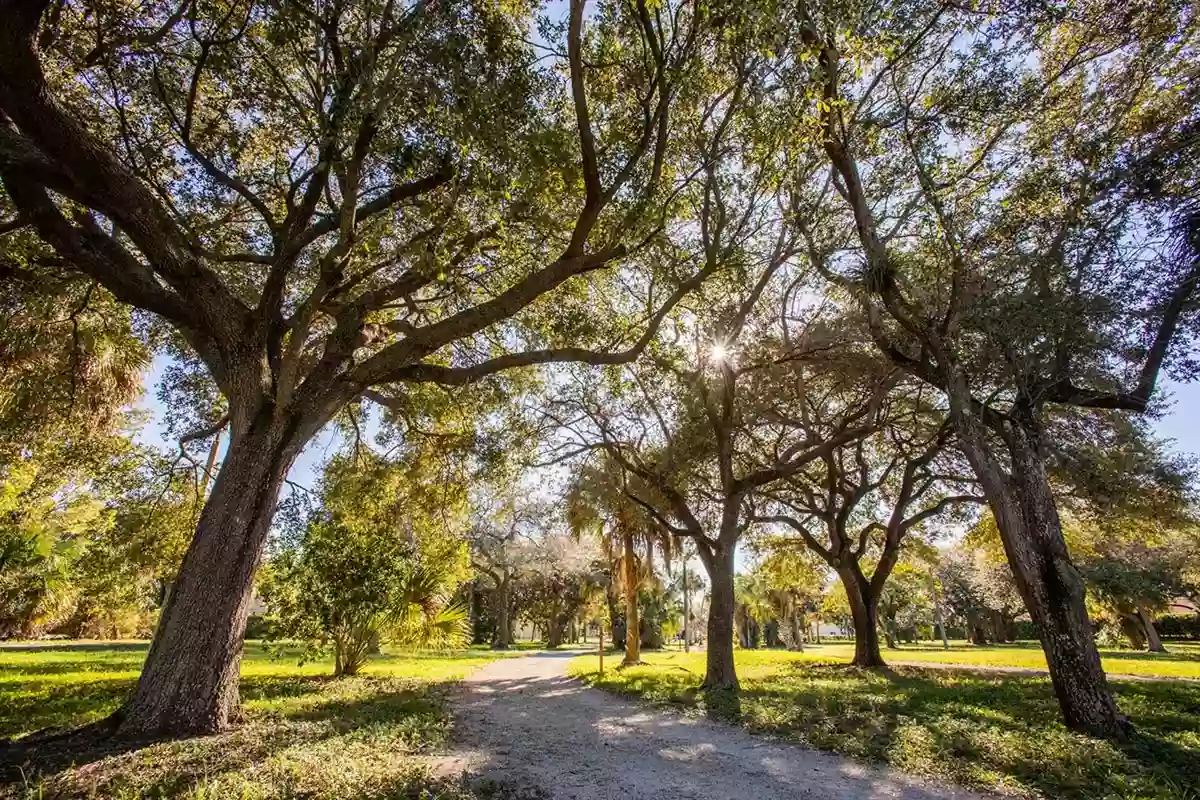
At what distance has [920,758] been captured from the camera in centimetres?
587

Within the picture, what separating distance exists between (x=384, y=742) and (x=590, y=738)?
9.03 ft

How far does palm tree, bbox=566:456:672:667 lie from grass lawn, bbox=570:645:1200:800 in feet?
17.7

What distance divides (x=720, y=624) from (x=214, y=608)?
10174 mm

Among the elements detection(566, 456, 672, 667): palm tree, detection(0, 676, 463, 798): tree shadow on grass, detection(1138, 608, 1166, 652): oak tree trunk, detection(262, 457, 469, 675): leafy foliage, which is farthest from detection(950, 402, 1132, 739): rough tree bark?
detection(1138, 608, 1166, 652): oak tree trunk

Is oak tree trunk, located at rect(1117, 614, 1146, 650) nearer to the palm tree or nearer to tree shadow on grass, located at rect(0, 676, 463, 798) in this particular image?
the palm tree

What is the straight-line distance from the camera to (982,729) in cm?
721

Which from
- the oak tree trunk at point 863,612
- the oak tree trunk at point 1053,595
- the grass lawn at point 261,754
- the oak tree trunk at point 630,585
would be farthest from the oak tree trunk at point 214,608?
the oak tree trunk at point 863,612

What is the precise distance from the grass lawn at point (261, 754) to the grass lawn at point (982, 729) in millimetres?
4828

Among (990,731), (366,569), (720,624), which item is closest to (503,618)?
(366,569)

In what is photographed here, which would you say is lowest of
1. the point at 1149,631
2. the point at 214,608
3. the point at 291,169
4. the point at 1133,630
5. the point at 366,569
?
the point at 1133,630

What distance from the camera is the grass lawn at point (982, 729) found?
5117mm

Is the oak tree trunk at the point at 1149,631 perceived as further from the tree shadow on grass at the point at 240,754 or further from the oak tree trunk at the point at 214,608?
the oak tree trunk at the point at 214,608

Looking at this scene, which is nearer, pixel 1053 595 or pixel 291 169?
pixel 1053 595

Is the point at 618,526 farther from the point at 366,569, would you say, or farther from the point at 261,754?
the point at 261,754
